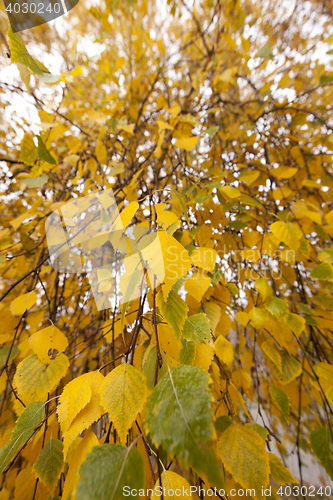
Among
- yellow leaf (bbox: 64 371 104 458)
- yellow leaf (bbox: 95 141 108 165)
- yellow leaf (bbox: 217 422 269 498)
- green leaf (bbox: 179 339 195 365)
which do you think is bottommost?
yellow leaf (bbox: 217 422 269 498)

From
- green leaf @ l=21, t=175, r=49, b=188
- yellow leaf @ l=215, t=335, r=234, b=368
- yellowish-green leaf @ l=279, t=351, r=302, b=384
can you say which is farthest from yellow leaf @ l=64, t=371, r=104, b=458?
green leaf @ l=21, t=175, r=49, b=188

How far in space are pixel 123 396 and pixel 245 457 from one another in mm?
206

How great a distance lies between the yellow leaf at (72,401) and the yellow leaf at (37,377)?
7 centimetres

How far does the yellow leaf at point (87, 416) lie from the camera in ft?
0.87

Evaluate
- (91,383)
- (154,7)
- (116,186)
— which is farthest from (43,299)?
(154,7)

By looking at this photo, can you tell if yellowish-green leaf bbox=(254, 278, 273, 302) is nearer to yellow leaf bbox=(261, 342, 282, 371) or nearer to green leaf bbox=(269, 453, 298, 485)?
yellow leaf bbox=(261, 342, 282, 371)

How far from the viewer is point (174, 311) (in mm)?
297

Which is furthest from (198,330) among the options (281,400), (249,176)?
(249,176)

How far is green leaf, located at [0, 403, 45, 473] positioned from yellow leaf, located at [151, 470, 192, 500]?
18 centimetres

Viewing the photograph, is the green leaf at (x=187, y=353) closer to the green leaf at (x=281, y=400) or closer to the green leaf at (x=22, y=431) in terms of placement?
the green leaf at (x=22, y=431)

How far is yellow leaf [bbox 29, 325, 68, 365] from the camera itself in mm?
371

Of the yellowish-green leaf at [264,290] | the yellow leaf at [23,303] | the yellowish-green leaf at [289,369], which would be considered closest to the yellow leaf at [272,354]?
the yellowish-green leaf at [289,369]

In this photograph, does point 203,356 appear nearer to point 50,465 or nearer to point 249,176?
point 50,465

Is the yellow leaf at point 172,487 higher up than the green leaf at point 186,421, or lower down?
lower down
